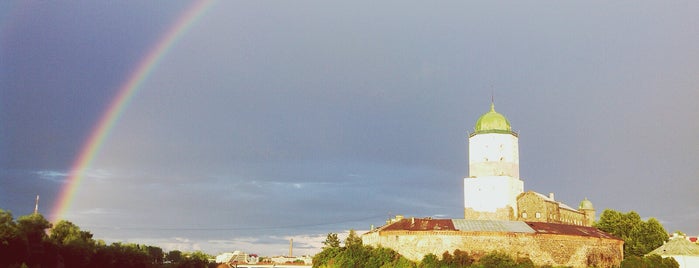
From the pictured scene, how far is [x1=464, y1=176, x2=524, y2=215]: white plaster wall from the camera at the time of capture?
68750mm

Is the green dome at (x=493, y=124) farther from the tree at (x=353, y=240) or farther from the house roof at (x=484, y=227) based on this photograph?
the tree at (x=353, y=240)

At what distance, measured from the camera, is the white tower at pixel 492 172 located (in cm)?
6900

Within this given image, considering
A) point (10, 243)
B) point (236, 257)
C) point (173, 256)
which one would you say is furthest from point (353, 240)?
point (236, 257)

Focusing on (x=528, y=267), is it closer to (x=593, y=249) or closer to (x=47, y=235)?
(x=593, y=249)

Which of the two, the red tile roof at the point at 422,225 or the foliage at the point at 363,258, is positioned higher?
the red tile roof at the point at 422,225

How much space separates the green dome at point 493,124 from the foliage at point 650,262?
19.3 m

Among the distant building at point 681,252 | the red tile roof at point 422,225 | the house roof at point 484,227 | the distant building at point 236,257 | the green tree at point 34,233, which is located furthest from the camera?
the distant building at point 236,257

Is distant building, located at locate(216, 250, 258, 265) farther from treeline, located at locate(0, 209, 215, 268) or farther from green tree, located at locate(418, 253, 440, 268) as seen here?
green tree, located at locate(418, 253, 440, 268)

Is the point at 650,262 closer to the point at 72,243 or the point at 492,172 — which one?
the point at 492,172

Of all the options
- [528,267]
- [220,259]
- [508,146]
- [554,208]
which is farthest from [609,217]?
[220,259]

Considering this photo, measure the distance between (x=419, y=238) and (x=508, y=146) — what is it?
2018 cm

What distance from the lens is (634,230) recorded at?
69.7m

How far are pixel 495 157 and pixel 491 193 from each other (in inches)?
170

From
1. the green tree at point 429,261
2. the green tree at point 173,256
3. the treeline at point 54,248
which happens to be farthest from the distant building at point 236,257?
the green tree at point 429,261
